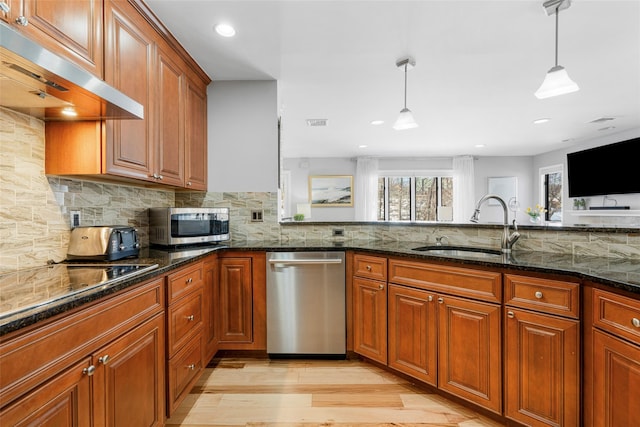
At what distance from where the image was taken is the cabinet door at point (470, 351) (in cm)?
155

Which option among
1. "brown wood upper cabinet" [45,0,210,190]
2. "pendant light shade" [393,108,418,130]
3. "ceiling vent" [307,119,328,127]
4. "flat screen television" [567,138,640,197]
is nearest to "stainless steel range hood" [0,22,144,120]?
"brown wood upper cabinet" [45,0,210,190]

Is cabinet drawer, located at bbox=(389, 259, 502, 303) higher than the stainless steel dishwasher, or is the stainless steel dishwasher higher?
cabinet drawer, located at bbox=(389, 259, 502, 303)

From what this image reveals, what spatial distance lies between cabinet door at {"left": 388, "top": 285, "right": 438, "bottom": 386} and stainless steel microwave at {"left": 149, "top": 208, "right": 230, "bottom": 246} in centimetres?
143

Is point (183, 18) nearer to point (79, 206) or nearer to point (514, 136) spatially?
point (79, 206)

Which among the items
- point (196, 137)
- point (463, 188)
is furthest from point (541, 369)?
point (463, 188)

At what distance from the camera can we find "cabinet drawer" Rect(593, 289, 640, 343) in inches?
42.5

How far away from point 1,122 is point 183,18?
3.64 feet

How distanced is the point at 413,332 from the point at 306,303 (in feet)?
2.60

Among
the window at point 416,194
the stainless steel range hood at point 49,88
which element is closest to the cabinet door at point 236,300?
the stainless steel range hood at point 49,88

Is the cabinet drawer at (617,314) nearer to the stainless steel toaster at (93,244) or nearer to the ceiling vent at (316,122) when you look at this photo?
the stainless steel toaster at (93,244)

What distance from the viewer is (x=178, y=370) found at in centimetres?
160

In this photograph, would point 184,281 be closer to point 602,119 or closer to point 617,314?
point 617,314

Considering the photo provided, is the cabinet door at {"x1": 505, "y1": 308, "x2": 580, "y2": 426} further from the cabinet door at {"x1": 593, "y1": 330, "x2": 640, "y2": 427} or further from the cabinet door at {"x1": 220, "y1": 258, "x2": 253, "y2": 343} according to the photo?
the cabinet door at {"x1": 220, "y1": 258, "x2": 253, "y2": 343}

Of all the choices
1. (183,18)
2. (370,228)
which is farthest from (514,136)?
(183,18)
